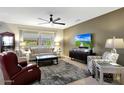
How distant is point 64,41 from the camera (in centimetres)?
800

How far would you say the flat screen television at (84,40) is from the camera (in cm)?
498

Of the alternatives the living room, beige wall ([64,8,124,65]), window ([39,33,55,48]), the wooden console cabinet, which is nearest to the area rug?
the living room

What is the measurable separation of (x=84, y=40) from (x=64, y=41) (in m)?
2.84

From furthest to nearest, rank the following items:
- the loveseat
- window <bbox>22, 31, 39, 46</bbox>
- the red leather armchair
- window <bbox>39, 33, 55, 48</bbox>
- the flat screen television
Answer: window <bbox>39, 33, 55, 48</bbox> → window <bbox>22, 31, 39, 46</bbox> → the loveseat → the flat screen television → the red leather armchair

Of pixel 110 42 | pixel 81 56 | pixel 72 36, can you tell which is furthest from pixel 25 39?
pixel 110 42

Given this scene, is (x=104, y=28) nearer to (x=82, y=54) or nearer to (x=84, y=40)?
(x=84, y=40)

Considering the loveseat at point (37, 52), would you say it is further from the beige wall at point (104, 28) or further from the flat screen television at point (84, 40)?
the beige wall at point (104, 28)

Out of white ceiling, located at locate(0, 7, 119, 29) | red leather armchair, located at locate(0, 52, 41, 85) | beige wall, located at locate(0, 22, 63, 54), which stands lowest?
red leather armchair, located at locate(0, 52, 41, 85)

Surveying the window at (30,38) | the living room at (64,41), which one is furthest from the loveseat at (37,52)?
the window at (30,38)

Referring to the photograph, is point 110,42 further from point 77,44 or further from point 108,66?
point 77,44

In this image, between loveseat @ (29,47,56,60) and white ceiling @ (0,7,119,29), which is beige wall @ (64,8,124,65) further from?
loveseat @ (29,47,56,60)

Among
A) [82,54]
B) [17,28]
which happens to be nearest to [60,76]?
[82,54]

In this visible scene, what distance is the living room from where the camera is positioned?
2.83m
